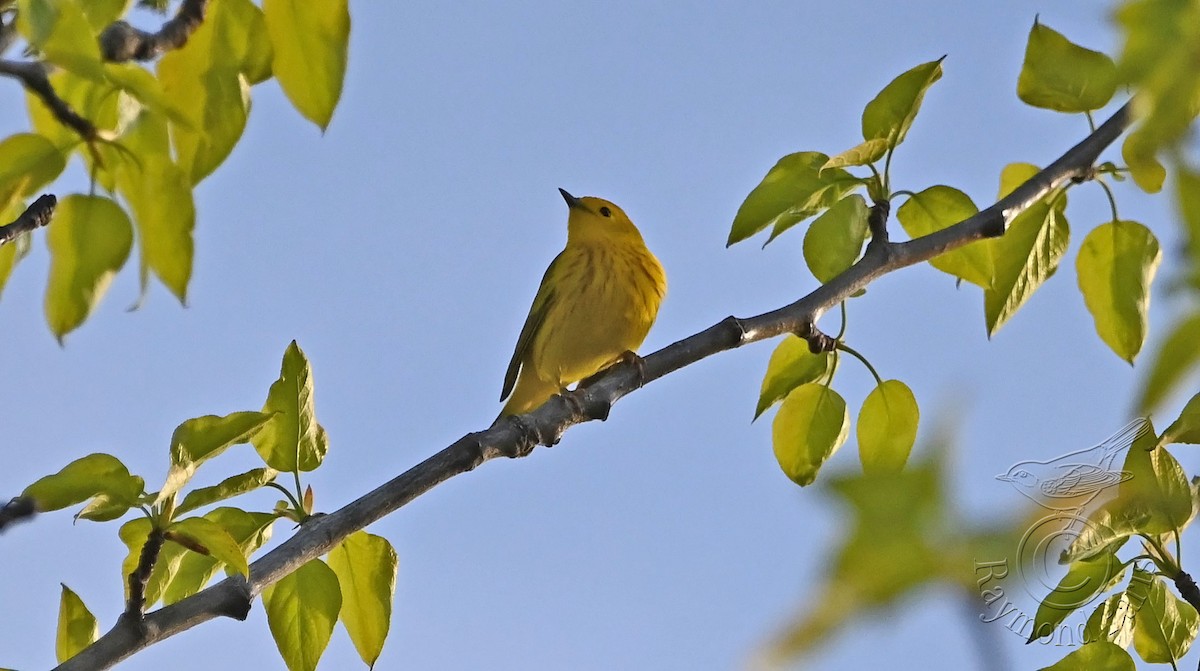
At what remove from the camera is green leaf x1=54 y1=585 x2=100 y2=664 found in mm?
1680

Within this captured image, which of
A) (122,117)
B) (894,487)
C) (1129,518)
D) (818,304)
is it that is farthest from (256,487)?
(894,487)

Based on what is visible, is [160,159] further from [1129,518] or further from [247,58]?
[1129,518]

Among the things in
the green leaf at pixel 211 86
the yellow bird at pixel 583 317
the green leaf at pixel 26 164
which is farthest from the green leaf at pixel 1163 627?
the yellow bird at pixel 583 317

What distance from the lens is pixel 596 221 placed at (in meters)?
5.65

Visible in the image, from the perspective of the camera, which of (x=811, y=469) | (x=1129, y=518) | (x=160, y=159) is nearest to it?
(x=160, y=159)

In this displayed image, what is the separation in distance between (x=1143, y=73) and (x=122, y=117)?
0.90m

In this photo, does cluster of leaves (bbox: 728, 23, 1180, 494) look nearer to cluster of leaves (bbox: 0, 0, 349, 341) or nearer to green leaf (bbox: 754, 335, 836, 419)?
green leaf (bbox: 754, 335, 836, 419)

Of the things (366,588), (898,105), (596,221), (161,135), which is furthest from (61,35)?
(596,221)

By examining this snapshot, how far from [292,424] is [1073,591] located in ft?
4.18

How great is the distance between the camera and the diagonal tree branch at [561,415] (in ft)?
4.93

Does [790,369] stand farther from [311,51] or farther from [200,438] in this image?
[311,51]

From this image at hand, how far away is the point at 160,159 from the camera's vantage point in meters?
1.01

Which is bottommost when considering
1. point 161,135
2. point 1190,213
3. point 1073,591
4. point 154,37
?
point 1073,591

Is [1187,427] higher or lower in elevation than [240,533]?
lower
